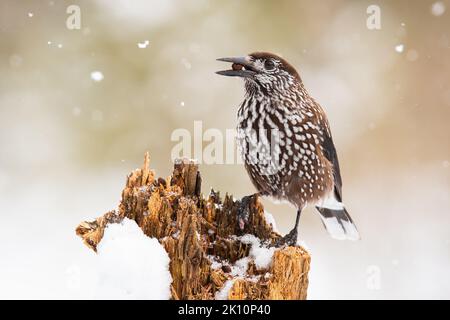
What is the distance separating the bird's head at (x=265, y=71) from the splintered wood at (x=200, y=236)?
98 centimetres

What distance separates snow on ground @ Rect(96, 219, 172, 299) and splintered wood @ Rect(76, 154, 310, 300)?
76 mm

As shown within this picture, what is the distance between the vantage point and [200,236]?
14.7ft

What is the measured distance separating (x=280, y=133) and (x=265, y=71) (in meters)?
0.54

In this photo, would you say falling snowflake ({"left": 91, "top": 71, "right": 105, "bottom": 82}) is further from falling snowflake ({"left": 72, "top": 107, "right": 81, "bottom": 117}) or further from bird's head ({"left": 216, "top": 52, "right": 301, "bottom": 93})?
bird's head ({"left": 216, "top": 52, "right": 301, "bottom": 93})

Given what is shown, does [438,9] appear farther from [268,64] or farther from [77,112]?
[77,112]

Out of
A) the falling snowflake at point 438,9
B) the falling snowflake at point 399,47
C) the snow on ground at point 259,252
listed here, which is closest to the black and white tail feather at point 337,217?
the snow on ground at point 259,252

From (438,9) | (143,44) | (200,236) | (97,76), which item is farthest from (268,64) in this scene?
(438,9)

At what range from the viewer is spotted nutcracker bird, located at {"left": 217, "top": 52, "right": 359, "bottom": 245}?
514 centimetres

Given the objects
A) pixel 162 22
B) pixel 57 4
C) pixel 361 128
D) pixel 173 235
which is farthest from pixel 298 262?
pixel 57 4

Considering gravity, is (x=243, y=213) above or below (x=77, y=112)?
below

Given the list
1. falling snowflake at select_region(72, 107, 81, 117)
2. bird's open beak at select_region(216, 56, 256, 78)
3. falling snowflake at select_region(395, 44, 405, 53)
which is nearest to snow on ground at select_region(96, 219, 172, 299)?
bird's open beak at select_region(216, 56, 256, 78)

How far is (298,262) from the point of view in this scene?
168 inches

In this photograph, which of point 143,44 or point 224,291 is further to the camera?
point 143,44

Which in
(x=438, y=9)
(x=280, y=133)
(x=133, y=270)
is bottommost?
(x=133, y=270)
